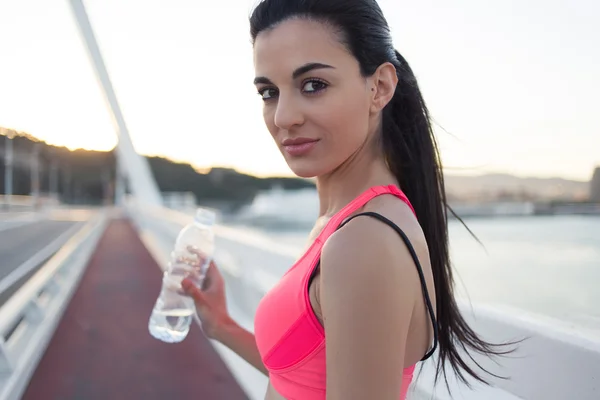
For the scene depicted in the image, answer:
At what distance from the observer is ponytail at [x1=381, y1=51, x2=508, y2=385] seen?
135cm

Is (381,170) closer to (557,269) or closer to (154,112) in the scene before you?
(557,269)

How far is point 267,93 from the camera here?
4.18 ft

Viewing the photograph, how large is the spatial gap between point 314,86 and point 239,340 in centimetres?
90

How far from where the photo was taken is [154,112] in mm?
9914

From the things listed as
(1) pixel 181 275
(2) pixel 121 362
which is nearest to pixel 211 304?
(1) pixel 181 275

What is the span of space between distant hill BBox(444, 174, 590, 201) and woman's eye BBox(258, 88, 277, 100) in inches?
27.8

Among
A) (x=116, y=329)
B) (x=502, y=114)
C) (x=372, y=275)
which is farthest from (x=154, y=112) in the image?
(x=372, y=275)

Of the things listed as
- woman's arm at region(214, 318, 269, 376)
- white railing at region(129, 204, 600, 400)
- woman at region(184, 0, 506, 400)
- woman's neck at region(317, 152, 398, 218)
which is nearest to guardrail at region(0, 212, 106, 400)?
woman's arm at region(214, 318, 269, 376)

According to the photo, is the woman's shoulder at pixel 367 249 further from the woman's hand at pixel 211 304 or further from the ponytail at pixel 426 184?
the woman's hand at pixel 211 304

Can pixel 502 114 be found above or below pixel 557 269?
above

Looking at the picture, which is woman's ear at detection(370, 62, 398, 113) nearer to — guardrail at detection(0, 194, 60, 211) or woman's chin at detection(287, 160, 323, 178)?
woman's chin at detection(287, 160, 323, 178)

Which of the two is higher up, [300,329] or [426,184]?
[426,184]

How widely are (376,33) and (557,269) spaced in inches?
38.5

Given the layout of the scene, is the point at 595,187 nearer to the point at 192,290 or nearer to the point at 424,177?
the point at 424,177
